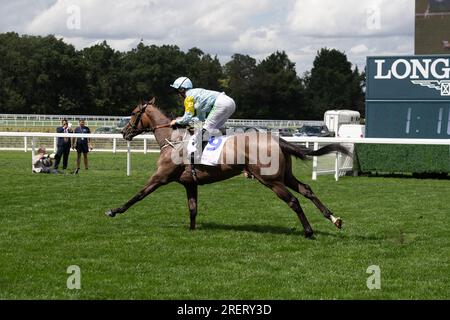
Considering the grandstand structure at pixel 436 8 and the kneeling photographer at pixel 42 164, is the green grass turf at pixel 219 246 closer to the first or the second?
the kneeling photographer at pixel 42 164

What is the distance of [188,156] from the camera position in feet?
29.9

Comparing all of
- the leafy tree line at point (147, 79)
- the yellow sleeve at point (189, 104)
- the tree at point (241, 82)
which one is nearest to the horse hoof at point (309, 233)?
the yellow sleeve at point (189, 104)

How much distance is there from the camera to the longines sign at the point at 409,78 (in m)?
18.5

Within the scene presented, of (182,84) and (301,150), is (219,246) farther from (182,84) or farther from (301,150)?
(182,84)

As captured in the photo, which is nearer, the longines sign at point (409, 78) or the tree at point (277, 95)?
the longines sign at point (409, 78)

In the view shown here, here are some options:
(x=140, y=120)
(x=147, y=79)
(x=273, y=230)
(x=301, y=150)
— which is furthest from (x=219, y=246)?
(x=147, y=79)

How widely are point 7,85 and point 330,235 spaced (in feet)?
184

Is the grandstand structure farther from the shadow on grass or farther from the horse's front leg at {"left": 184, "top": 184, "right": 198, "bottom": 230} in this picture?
the horse's front leg at {"left": 184, "top": 184, "right": 198, "bottom": 230}

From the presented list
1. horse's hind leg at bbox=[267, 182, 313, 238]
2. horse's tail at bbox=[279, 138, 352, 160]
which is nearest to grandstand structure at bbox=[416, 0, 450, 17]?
horse's tail at bbox=[279, 138, 352, 160]

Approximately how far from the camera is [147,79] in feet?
239

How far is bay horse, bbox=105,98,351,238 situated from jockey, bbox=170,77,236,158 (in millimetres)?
309

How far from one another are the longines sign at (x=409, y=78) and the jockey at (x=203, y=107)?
421 inches

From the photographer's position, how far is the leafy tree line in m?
60.3
